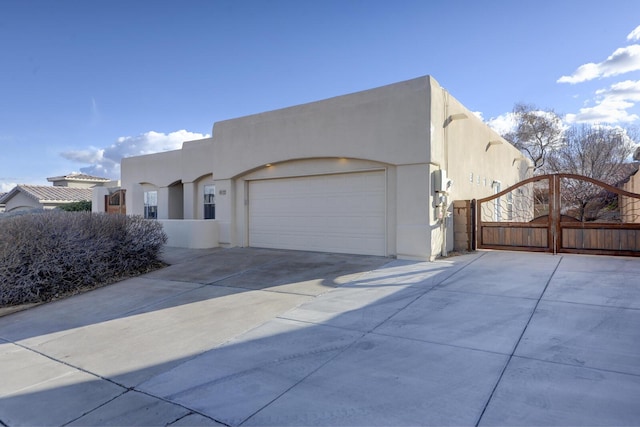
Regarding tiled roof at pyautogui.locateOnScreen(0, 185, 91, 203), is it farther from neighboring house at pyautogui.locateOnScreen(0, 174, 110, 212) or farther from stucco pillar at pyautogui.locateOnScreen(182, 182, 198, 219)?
stucco pillar at pyautogui.locateOnScreen(182, 182, 198, 219)

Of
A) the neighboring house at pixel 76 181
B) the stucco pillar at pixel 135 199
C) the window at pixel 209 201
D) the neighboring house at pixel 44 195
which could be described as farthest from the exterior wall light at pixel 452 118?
the neighboring house at pixel 76 181

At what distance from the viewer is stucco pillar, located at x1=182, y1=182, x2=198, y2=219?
17.2m

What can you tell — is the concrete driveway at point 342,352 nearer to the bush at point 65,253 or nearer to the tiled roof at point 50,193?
the bush at point 65,253

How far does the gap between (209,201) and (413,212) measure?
33.0ft

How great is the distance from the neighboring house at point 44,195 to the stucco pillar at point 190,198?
1401cm

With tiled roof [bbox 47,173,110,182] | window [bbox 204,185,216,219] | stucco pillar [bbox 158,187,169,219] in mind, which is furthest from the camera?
tiled roof [bbox 47,173,110,182]

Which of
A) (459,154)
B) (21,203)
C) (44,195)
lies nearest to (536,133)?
(459,154)

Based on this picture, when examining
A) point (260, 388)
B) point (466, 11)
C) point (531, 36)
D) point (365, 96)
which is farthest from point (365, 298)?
point (531, 36)

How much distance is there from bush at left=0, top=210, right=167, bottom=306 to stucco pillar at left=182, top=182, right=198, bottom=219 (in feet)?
20.6

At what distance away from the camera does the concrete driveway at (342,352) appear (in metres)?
3.37

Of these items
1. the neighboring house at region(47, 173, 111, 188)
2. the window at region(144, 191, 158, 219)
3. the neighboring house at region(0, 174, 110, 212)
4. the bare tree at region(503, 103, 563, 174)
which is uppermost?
the bare tree at region(503, 103, 563, 174)

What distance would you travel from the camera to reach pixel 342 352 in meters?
4.56

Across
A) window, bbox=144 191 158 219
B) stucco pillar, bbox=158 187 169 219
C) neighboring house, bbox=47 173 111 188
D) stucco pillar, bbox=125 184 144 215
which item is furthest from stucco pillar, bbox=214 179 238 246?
neighboring house, bbox=47 173 111 188

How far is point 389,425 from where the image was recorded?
121 inches
